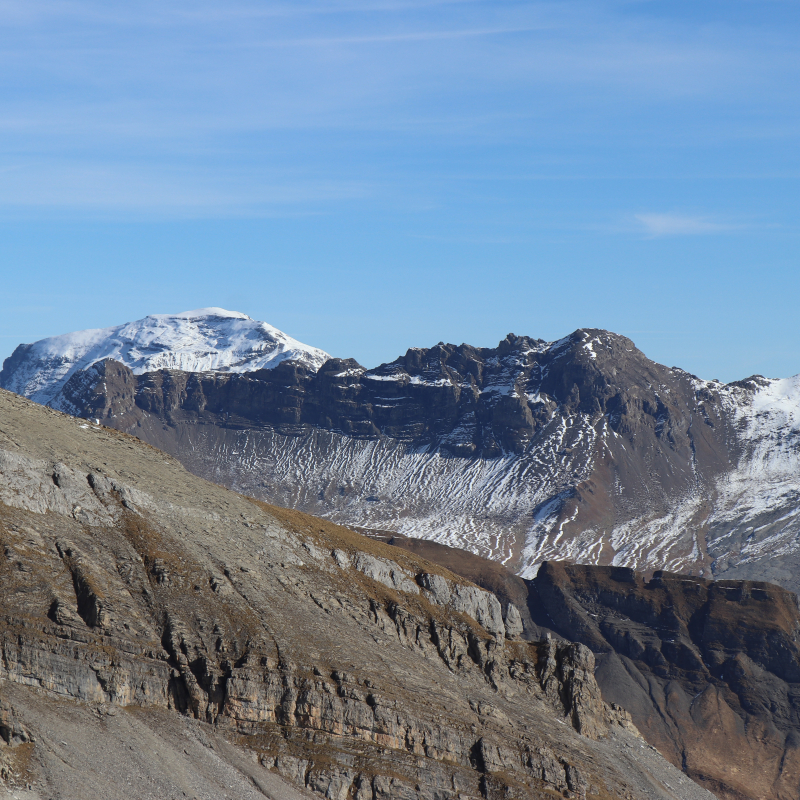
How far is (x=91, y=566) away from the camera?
124 meters

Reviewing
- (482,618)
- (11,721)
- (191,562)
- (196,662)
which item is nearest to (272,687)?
(196,662)

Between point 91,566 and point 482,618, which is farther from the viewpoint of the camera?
point 482,618

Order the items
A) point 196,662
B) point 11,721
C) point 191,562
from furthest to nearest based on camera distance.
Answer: point 191,562 < point 196,662 < point 11,721

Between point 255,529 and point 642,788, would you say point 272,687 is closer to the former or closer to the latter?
point 255,529

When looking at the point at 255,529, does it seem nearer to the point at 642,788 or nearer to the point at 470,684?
the point at 470,684

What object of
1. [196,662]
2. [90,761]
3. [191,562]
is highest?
[191,562]

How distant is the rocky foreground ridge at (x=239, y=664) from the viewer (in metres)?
110

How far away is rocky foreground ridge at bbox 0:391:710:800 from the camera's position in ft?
361

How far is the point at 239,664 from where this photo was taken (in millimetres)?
120812

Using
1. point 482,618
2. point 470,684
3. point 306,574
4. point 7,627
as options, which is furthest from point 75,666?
point 482,618

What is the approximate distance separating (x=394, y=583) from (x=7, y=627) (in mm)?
51395

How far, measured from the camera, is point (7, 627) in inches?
4375

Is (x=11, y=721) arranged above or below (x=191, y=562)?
below

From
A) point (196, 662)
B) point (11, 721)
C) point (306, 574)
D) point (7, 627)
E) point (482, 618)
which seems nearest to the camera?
point (11, 721)
